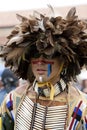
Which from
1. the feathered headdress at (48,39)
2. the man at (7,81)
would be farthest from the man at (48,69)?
the man at (7,81)

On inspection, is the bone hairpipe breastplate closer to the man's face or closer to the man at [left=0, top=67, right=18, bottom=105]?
the man's face

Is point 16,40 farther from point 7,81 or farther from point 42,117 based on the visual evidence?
point 7,81

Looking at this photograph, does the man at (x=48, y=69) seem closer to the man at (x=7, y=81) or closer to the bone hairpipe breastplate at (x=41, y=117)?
the bone hairpipe breastplate at (x=41, y=117)

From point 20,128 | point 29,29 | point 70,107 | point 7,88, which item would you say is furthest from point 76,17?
point 7,88

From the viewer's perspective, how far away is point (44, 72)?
11.8 feet

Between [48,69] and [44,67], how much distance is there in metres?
0.03

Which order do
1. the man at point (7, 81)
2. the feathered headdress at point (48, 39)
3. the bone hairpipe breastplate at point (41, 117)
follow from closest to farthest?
1. the feathered headdress at point (48, 39)
2. the bone hairpipe breastplate at point (41, 117)
3. the man at point (7, 81)

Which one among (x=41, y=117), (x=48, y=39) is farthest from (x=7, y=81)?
(x=48, y=39)

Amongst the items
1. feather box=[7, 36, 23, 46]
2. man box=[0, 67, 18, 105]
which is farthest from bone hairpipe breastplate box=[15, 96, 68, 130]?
man box=[0, 67, 18, 105]

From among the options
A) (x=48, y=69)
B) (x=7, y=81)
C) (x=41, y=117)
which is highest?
(x=48, y=69)

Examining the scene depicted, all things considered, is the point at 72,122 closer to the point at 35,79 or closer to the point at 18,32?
the point at 35,79

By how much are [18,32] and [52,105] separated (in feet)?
1.83

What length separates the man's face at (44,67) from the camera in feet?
11.8

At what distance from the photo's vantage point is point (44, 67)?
11.8ft
